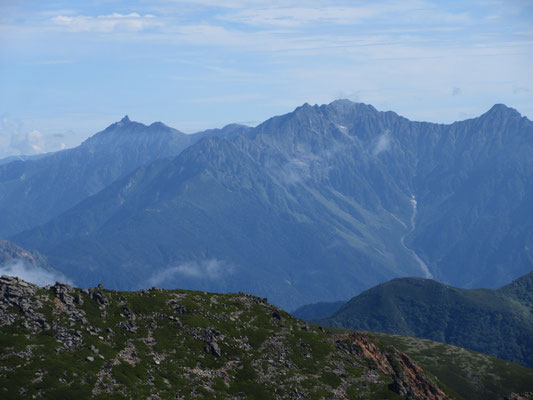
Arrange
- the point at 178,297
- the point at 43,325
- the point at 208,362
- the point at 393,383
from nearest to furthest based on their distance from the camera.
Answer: the point at 43,325 < the point at 208,362 < the point at 393,383 < the point at 178,297

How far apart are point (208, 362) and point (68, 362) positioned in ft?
112

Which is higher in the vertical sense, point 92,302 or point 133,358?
point 92,302

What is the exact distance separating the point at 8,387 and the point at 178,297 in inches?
2623

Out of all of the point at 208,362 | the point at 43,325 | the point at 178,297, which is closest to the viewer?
the point at 43,325

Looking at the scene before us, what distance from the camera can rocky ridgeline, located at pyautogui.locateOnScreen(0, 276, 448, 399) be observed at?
135 metres

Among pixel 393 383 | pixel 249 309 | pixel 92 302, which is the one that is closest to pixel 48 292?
pixel 92 302

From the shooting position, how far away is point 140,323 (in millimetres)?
165375

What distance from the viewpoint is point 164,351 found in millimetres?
156125

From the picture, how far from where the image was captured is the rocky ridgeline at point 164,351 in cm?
13475

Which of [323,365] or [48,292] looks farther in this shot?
[323,365]

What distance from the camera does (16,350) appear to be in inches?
5340

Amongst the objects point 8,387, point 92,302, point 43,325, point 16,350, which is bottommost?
point 8,387

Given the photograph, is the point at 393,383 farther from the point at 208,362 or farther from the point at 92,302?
the point at 92,302

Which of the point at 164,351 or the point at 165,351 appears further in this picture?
the point at 165,351
